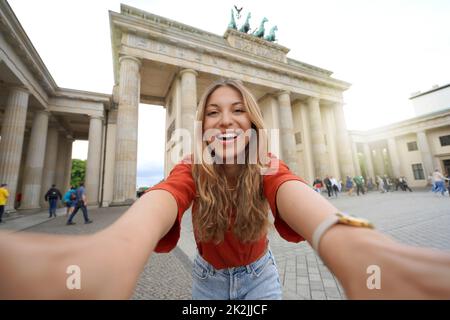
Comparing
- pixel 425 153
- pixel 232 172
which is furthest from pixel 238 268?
pixel 425 153

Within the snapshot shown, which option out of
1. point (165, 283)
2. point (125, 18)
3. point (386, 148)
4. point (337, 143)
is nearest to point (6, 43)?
point (125, 18)

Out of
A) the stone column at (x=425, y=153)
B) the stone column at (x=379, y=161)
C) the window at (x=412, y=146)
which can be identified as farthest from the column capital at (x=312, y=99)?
the stone column at (x=379, y=161)

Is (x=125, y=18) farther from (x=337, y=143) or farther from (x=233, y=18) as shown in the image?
(x=337, y=143)

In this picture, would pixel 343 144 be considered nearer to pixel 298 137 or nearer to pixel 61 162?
pixel 298 137

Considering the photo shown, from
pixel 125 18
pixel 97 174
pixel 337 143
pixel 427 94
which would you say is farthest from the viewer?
pixel 427 94

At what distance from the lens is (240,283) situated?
4.53 ft

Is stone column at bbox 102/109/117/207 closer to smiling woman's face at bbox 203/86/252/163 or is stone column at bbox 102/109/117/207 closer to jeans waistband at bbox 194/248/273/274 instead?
jeans waistband at bbox 194/248/273/274

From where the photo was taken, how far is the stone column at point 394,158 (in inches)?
1148

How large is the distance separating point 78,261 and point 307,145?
22461mm

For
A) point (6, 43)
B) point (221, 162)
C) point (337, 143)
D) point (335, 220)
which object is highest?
point (6, 43)

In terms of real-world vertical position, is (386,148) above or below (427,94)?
below

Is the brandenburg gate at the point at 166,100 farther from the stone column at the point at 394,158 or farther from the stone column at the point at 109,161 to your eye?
the stone column at the point at 394,158

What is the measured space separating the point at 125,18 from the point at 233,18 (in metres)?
11.5
